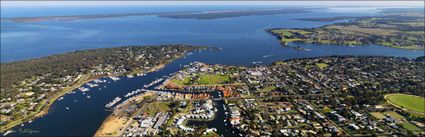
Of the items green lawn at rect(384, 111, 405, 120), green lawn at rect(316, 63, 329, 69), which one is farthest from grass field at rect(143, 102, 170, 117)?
green lawn at rect(316, 63, 329, 69)

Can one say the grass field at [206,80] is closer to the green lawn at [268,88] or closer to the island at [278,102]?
the island at [278,102]

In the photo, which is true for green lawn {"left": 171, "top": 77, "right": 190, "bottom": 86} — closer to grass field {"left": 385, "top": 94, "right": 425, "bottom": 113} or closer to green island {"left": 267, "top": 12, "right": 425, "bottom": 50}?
grass field {"left": 385, "top": 94, "right": 425, "bottom": 113}

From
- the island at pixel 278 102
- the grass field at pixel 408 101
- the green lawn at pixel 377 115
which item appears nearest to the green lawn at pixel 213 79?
the island at pixel 278 102

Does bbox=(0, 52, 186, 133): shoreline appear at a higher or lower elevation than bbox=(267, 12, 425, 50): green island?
lower

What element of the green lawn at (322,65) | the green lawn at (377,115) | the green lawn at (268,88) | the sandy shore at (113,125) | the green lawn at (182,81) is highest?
the green lawn at (322,65)

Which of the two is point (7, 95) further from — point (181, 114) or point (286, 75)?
point (286, 75)

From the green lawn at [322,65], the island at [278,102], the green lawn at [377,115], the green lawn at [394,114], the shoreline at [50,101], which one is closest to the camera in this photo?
the island at [278,102]
